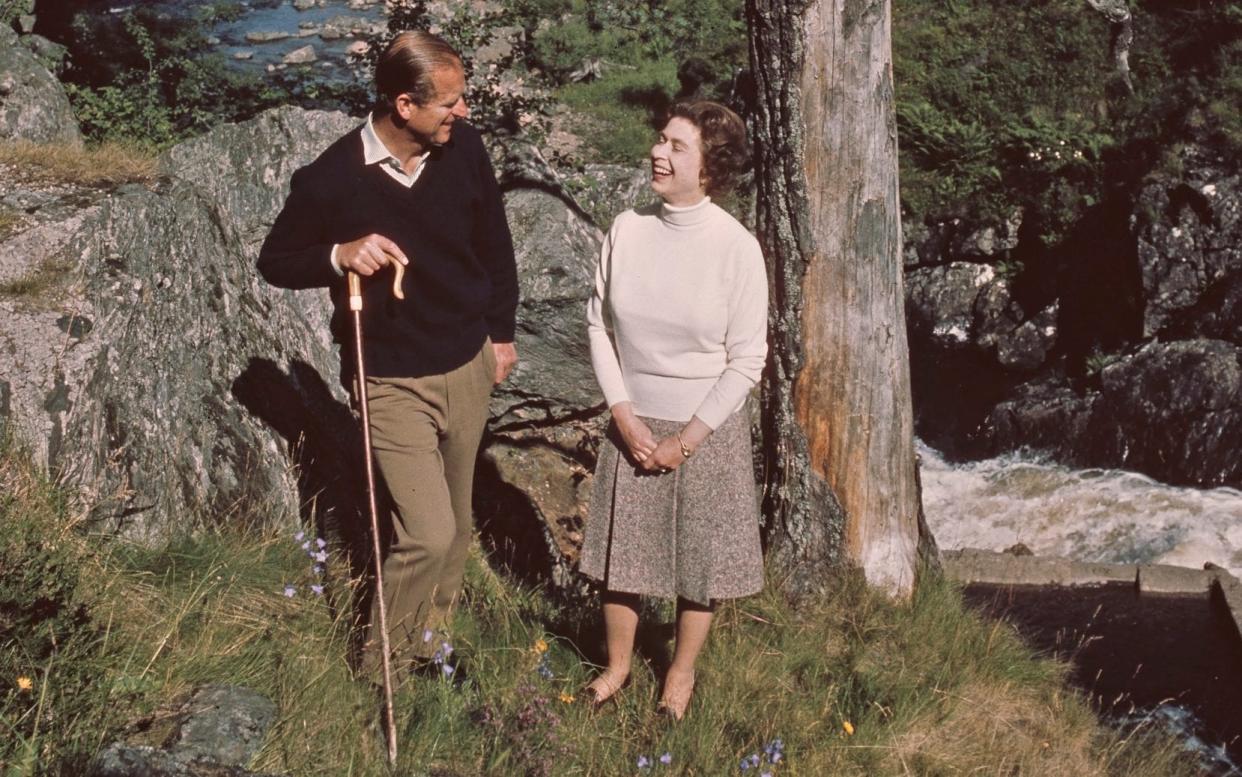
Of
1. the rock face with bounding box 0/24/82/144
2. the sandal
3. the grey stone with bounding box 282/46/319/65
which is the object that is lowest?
the sandal

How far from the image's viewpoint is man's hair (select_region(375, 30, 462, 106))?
3.88 metres

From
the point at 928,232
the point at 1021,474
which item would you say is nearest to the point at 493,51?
the point at 928,232

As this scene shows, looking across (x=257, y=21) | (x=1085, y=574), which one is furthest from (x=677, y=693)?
(x=257, y=21)

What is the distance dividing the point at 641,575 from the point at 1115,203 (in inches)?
347

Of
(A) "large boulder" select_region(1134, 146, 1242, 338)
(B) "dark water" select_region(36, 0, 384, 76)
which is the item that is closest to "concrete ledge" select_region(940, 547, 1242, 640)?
(A) "large boulder" select_region(1134, 146, 1242, 338)

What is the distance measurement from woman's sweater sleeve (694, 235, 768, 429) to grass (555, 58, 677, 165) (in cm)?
1021

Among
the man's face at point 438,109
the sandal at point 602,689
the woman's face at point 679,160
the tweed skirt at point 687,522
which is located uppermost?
the man's face at point 438,109

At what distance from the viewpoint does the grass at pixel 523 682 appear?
3666mm

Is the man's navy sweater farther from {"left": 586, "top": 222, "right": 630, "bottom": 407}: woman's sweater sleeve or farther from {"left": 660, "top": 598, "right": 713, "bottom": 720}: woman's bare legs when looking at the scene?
{"left": 660, "top": 598, "right": 713, "bottom": 720}: woman's bare legs

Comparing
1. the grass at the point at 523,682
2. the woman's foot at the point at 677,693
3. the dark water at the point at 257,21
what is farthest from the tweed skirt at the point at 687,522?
the dark water at the point at 257,21

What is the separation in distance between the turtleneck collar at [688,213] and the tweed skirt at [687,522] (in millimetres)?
655

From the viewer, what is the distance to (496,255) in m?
4.52

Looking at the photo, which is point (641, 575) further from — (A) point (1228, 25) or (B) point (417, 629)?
(A) point (1228, 25)

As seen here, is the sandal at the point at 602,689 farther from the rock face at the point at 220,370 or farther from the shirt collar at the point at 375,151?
the shirt collar at the point at 375,151
